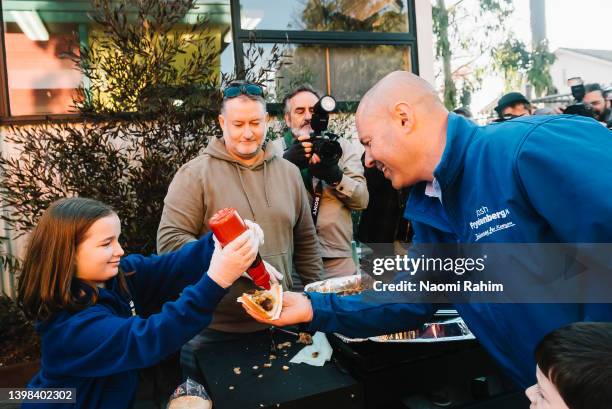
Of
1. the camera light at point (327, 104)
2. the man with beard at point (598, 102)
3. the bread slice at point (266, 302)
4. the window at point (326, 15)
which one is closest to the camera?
the bread slice at point (266, 302)

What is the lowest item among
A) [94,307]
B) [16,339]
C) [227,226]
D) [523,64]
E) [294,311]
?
[16,339]

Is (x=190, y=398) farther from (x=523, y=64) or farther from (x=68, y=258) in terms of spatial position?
(x=523, y=64)

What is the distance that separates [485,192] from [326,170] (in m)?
1.78

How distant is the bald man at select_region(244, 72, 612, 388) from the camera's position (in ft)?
3.92

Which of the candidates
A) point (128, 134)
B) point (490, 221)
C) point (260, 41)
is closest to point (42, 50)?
point (128, 134)

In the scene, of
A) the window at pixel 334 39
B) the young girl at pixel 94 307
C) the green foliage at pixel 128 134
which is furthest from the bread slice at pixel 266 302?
the window at pixel 334 39

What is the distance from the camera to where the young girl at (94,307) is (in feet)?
5.10

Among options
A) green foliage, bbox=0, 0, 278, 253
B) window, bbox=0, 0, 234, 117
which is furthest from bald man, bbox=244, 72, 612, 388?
window, bbox=0, 0, 234, 117

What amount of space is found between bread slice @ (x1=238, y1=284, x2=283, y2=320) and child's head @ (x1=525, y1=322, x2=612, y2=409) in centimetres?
90

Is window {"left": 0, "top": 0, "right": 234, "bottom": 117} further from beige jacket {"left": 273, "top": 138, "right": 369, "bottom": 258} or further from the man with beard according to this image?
the man with beard

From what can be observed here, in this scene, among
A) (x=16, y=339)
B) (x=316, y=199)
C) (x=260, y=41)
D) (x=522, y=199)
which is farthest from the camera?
(x=260, y=41)

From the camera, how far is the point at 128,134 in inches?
152

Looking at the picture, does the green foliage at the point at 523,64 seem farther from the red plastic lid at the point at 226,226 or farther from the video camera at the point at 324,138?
the red plastic lid at the point at 226,226

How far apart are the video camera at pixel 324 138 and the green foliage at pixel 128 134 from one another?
3.78 ft
